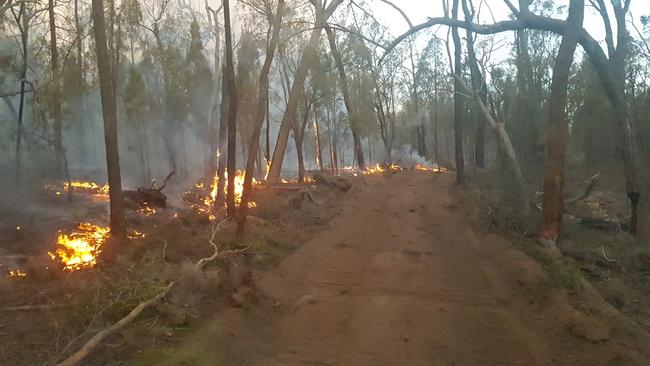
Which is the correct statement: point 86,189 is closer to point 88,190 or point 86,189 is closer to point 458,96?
point 88,190

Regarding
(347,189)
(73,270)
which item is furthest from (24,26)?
(73,270)

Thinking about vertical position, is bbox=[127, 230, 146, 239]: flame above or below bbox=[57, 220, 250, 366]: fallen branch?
above

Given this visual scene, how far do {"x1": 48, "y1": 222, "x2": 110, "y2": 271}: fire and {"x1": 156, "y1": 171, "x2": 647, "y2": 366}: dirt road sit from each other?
331 cm

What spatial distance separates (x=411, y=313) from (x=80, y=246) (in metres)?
7.57

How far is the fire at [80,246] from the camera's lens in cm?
1016

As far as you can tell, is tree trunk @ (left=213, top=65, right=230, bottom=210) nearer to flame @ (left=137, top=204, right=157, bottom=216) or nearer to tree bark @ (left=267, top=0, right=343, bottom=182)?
flame @ (left=137, top=204, right=157, bottom=216)

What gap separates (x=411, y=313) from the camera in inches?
348

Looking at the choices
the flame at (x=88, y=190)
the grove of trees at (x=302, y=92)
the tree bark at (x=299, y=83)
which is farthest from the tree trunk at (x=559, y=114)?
the flame at (x=88, y=190)

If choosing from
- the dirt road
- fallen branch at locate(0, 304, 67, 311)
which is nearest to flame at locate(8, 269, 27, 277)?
fallen branch at locate(0, 304, 67, 311)

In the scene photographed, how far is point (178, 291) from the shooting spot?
8.52 metres

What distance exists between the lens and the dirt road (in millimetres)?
7195

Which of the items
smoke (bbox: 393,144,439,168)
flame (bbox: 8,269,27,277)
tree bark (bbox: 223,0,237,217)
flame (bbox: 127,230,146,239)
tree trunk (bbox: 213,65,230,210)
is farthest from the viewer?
smoke (bbox: 393,144,439,168)

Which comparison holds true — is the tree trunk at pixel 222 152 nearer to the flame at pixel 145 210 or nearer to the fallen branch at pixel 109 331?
the flame at pixel 145 210

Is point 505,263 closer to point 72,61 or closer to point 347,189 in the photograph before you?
point 347,189
